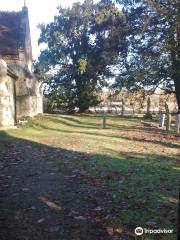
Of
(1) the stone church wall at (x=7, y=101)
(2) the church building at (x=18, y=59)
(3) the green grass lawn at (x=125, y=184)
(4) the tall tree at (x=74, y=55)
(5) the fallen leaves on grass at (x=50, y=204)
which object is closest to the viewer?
(3) the green grass lawn at (x=125, y=184)

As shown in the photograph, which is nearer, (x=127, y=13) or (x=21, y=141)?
(x=21, y=141)

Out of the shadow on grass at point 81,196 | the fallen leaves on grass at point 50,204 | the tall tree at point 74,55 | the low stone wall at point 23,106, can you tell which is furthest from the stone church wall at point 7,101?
the tall tree at point 74,55

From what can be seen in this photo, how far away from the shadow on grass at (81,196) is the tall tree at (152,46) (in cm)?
1632

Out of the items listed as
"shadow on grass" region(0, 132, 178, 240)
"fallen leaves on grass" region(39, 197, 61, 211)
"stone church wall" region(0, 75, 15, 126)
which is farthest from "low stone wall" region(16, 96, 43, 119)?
"fallen leaves on grass" region(39, 197, 61, 211)

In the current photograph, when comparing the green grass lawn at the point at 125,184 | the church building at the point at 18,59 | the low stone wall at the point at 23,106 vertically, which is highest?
the church building at the point at 18,59

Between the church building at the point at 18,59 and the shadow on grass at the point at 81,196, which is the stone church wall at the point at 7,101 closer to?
the church building at the point at 18,59

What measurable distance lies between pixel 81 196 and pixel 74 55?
1480 inches

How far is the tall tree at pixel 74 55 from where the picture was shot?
4191 cm

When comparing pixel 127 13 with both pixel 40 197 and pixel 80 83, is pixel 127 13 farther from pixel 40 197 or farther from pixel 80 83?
pixel 40 197

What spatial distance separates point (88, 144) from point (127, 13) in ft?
67.8

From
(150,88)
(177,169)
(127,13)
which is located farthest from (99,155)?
(127,13)

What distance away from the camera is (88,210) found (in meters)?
6.70

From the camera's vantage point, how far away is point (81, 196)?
7523mm

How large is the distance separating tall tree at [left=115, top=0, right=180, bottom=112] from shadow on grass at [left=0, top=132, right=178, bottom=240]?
16.3 metres
